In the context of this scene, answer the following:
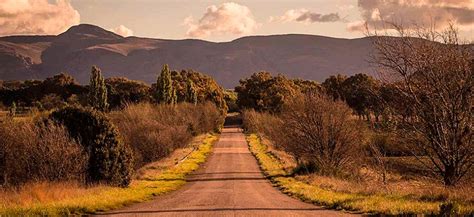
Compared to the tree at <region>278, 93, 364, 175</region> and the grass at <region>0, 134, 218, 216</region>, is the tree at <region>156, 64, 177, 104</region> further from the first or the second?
the grass at <region>0, 134, 218, 216</region>

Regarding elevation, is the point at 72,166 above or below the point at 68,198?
above

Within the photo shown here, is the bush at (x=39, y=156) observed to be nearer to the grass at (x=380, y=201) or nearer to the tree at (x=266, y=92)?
the grass at (x=380, y=201)

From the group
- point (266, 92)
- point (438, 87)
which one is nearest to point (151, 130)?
point (438, 87)

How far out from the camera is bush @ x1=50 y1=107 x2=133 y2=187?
3058cm

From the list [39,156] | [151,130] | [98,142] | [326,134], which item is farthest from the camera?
[151,130]

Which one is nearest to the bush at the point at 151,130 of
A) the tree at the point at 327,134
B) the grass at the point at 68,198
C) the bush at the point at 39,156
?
the tree at the point at 327,134

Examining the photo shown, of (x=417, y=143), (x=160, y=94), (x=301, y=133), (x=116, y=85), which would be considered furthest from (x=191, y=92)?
(x=417, y=143)

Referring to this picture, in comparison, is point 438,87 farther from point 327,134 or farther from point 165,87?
point 165,87

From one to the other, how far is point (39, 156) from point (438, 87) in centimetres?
1931

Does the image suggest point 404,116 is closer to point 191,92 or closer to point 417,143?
point 417,143

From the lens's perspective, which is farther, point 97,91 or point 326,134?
point 97,91

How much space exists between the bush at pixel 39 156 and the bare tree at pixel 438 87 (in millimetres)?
16189

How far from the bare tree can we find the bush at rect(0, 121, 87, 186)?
1619 cm

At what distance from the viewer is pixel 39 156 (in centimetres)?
2916
